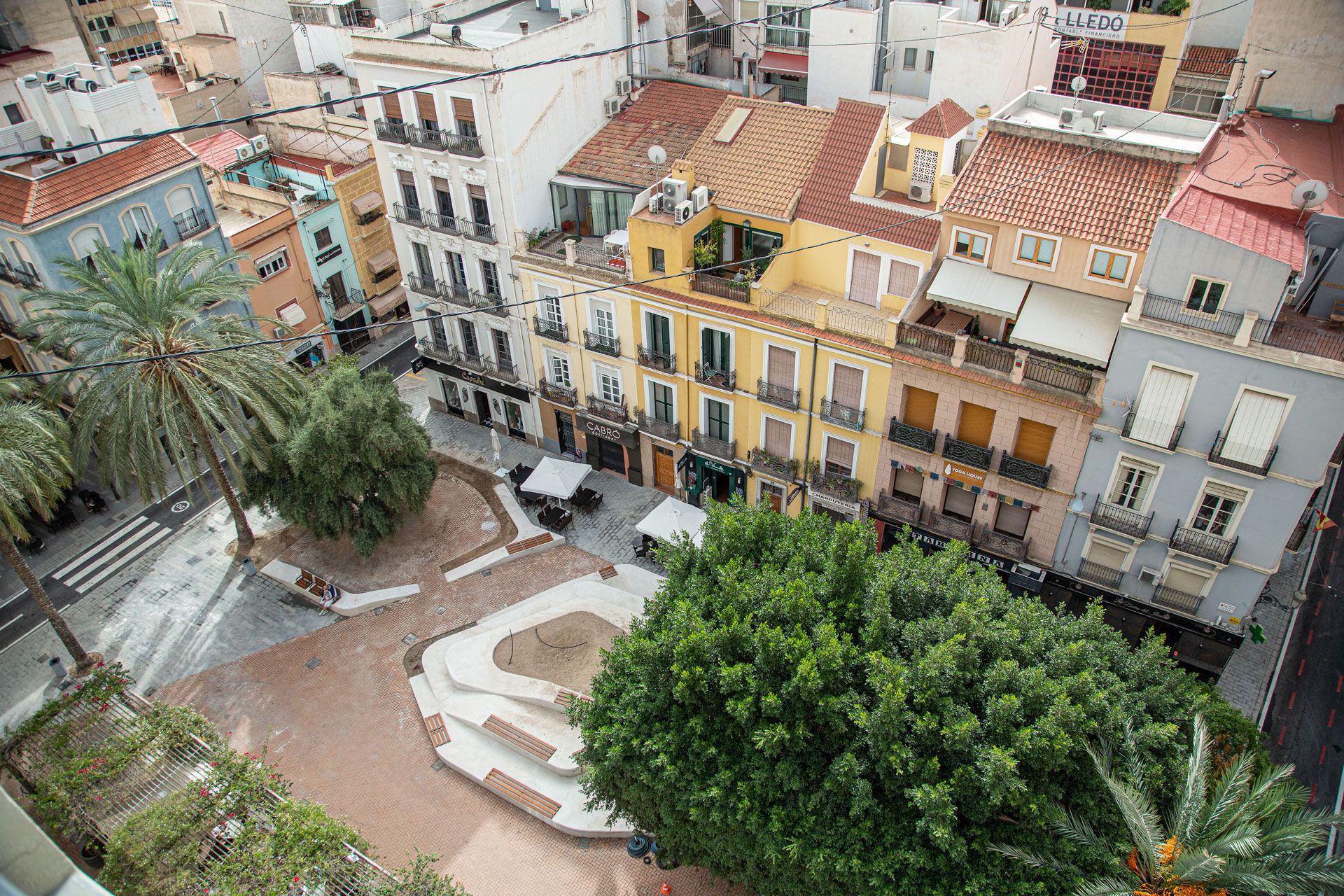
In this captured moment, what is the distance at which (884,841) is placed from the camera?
22.0 metres

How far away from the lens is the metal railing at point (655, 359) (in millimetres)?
38906

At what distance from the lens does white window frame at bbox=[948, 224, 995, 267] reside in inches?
1255

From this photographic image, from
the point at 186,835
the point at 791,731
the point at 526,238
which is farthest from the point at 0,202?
the point at 791,731

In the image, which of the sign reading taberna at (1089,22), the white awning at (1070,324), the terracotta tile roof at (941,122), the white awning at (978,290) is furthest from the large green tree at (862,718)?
the sign reading taberna at (1089,22)

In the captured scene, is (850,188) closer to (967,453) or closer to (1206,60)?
(967,453)

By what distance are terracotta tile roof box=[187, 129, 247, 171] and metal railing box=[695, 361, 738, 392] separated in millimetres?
33805

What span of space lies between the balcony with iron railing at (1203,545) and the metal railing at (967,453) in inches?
256

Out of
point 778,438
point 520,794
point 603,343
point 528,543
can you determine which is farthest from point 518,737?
point 603,343

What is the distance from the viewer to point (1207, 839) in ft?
67.9

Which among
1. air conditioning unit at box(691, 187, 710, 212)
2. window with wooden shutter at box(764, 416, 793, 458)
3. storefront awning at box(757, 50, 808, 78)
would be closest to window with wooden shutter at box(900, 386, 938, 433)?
window with wooden shutter at box(764, 416, 793, 458)

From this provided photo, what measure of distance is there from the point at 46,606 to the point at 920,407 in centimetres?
3452

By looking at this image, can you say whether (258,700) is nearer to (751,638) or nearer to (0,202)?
(751,638)

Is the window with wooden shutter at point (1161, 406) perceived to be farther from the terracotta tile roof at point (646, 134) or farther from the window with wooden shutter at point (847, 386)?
the terracotta tile roof at point (646, 134)

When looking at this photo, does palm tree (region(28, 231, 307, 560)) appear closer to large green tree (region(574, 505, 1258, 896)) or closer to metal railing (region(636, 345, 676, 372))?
metal railing (region(636, 345, 676, 372))
